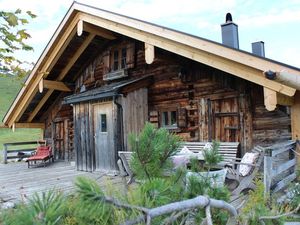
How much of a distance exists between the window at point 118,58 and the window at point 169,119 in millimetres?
2121

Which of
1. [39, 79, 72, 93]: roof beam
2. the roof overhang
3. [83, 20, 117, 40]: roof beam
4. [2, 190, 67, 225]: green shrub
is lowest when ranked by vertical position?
[2, 190, 67, 225]: green shrub

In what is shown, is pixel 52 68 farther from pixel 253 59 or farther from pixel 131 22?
pixel 253 59

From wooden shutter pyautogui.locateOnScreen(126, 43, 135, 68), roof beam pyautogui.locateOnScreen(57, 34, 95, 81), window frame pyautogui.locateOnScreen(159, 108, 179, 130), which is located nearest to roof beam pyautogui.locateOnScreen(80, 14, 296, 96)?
wooden shutter pyautogui.locateOnScreen(126, 43, 135, 68)

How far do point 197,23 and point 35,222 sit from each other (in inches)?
1110

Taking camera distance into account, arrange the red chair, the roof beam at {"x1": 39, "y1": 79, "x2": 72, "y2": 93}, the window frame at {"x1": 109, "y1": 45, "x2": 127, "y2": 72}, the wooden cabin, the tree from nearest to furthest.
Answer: the tree → the wooden cabin → the window frame at {"x1": 109, "y1": 45, "x2": 127, "y2": 72} → the roof beam at {"x1": 39, "y1": 79, "x2": 72, "y2": 93} → the red chair

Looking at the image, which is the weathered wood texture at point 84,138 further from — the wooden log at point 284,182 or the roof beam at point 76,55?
the wooden log at point 284,182

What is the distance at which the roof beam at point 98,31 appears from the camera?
9.35m

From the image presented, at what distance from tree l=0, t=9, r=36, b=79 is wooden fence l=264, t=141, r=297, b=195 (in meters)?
3.00

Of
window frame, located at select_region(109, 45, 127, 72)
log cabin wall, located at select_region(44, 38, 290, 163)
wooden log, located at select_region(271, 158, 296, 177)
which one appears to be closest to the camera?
wooden log, located at select_region(271, 158, 296, 177)

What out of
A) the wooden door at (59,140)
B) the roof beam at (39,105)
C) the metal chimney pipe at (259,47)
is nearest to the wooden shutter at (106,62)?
the roof beam at (39,105)

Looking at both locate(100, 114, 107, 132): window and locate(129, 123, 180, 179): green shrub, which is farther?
locate(100, 114, 107, 132): window

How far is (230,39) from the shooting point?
29.4 ft

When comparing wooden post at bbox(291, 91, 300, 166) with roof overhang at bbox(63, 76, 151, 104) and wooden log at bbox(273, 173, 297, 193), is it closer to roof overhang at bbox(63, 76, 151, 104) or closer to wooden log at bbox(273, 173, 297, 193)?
wooden log at bbox(273, 173, 297, 193)

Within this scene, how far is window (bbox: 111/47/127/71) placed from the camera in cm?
991
